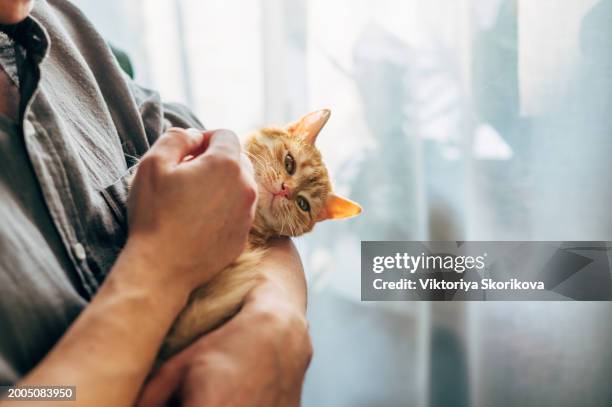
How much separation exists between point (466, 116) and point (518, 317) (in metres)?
0.54

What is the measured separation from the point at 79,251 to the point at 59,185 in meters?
0.07

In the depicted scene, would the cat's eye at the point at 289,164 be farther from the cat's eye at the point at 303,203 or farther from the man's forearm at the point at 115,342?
the man's forearm at the point at 115,342

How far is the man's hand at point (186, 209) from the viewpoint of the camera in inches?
20.3

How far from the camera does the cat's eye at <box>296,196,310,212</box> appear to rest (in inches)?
42.1

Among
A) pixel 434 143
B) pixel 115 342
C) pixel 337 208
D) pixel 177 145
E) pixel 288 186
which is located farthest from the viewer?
pixel 434 143

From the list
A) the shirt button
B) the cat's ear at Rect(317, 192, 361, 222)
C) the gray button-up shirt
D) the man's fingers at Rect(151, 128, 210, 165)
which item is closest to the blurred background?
the cat's ear at Rect(317, 192, 361, 222)

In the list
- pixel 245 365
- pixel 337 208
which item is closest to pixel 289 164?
pixel 337 208

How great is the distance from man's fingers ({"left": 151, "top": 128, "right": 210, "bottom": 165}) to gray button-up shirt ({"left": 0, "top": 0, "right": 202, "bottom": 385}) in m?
0.09

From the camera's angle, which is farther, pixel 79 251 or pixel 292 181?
pixel 292 181

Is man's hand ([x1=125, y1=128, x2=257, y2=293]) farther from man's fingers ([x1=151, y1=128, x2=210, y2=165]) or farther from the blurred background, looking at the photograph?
the blurred background

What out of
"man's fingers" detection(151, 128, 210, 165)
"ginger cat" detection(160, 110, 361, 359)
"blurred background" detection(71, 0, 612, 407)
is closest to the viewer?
"man's fingers" detection(151, 128, 210, 165)

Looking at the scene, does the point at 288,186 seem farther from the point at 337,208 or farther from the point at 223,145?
the point at 223,145

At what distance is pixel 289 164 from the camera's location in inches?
42.1

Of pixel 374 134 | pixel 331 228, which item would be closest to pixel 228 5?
pixel 374 134
